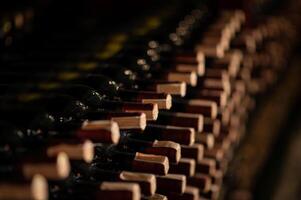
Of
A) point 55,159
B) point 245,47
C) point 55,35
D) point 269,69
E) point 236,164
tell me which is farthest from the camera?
point 269,69

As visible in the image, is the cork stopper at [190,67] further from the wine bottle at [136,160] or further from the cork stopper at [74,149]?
the cork stopper at [74,149]

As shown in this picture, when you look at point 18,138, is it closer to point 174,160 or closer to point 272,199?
point 174,160

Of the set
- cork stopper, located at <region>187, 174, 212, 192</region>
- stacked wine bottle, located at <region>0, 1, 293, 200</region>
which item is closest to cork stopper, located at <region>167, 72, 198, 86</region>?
stacked wine bottle, located at <region>0, 1, 293, 200</region>

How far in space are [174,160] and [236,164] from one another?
1324mm

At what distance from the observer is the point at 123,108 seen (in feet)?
3.33

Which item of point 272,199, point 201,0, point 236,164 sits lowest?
point 272,199

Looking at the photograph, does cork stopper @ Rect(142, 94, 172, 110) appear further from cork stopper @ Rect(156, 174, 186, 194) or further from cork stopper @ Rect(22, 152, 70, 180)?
cork stopper @ Rect(22, 152, 70, 180)

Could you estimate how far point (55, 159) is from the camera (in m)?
0.72

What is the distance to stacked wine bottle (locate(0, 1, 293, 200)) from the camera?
0.79 metres

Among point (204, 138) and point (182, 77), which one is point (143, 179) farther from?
point (204, 138)

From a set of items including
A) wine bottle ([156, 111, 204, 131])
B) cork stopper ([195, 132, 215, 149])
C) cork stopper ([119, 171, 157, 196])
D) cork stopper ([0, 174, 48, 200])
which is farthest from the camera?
cork stopper ([195, 132, 215, 149])

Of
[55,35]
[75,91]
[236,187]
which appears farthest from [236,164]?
[75,91]

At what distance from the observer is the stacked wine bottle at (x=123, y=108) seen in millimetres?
787

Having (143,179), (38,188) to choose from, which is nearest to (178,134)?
(143,179)
